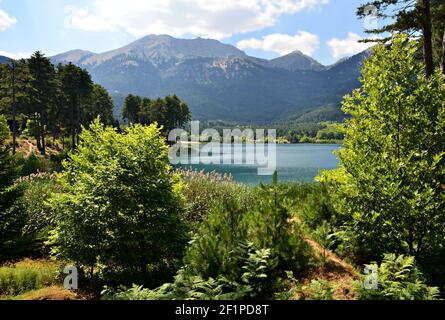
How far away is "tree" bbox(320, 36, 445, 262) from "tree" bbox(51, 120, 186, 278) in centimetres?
452

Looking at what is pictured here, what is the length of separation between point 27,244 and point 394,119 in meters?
12.8

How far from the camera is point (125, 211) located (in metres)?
8.64

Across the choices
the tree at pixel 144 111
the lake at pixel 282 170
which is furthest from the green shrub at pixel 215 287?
the tree at pixel 144 111

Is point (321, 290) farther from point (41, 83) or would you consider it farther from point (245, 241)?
point (41, 83)

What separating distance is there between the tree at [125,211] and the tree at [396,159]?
4.52 metres

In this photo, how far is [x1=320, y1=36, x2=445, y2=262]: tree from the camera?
7.28 metres

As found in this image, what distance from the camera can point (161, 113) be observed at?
91.9m

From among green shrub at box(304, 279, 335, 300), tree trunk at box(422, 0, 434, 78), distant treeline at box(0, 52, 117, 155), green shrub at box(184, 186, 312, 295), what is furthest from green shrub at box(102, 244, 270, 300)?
distant treeline at box(0, 52, 117, 155)

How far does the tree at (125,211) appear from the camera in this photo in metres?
8.54

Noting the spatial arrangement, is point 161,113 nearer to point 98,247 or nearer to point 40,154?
point 40,154

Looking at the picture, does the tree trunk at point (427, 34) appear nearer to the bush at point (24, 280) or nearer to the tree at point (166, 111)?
the bush at point (24, 280)

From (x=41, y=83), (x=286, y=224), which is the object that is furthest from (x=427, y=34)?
(x=41, y=83)

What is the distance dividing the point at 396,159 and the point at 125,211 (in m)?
6.49
